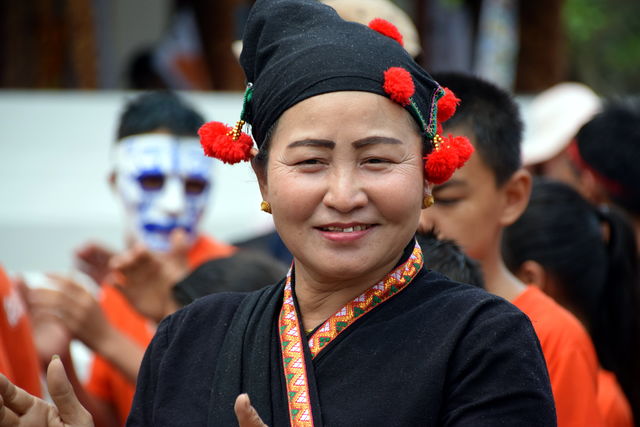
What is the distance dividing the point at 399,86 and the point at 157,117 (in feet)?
8.93

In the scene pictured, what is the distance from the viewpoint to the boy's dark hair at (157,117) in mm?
4320

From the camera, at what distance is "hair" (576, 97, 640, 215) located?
3.96 metres

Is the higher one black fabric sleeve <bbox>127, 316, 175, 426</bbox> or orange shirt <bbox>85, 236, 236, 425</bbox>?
black fabric sleeve <bbox>127, 316, 175, 426</bbox>

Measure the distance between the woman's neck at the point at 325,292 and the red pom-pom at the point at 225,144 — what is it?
0.26 metres

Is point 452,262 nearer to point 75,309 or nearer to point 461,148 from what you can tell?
point 461,148

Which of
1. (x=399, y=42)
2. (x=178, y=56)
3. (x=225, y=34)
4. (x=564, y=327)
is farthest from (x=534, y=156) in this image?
(x=178, y=56)

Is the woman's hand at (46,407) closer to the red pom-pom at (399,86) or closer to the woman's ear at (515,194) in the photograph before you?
the red pom-pom at (399,86)

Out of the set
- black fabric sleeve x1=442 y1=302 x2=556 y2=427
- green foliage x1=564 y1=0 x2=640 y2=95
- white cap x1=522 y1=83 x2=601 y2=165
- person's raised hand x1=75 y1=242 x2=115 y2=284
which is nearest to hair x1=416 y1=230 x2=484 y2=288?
black fabric sleeve x1=442 y1=302 x2=556 y2=427

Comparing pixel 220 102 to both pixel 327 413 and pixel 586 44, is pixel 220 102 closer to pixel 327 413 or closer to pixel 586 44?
pixel 327 413

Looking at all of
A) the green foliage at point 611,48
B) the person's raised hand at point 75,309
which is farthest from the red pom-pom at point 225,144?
the green foliage at point 611,48

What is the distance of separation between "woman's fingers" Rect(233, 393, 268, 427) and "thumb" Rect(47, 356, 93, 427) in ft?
1.46

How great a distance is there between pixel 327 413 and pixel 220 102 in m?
5.65

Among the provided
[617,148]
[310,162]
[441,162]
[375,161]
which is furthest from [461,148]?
[617,148]

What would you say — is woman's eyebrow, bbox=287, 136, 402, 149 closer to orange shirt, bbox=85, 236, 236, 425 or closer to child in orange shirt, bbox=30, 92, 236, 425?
orange shirt, bbox=85, 236, 236, 425
